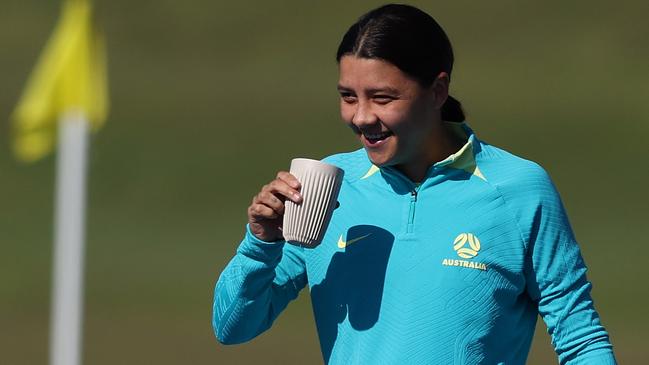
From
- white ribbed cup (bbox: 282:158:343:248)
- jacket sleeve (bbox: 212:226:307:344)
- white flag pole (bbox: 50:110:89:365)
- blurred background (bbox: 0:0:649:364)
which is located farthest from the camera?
blurred background (bbox: 0:0:649:364)

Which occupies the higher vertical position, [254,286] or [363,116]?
[363,116]

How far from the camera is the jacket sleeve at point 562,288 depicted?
3.27m

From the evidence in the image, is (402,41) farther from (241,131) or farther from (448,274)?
(241,131)

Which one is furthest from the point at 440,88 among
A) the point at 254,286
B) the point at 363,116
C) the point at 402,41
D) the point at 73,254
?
the point at 73,254

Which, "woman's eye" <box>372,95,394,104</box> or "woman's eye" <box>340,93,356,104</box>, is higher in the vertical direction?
"woman's eye" <box>340,93,356,104</box>

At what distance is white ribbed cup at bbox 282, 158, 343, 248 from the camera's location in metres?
3.22

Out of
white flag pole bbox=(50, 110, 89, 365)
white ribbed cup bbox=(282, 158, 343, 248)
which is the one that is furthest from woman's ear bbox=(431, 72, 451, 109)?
white flag pole bbox=(50, 110, 89, 365)

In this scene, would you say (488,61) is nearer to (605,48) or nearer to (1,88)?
(605,48)

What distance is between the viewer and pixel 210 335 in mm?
9102

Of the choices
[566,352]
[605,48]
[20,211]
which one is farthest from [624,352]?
[566,352]

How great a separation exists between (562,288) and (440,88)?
0.56m

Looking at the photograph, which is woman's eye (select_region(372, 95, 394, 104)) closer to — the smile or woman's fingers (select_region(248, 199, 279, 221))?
the smile

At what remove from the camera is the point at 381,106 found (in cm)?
327

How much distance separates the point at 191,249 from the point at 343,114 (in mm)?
7621
